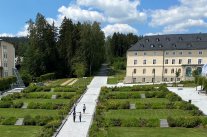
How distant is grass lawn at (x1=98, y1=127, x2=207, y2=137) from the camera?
30.5m

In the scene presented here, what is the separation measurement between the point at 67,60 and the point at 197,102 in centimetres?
6262

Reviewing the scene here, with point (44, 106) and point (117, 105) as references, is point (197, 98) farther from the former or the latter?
point (44, 106)

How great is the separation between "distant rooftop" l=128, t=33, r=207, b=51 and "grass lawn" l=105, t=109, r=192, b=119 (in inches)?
1934

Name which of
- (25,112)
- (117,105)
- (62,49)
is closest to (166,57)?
(62,49)

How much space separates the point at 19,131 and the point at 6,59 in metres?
58.4

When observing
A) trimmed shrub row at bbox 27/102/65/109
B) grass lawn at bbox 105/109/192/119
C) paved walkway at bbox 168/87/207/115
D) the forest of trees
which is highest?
the forest of trees

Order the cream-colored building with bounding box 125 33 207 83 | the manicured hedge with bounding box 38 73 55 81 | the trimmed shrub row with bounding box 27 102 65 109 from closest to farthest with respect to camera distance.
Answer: the trimmed shrub row with bounding box 27 102 65 109 → the cream-colored building with bounding box 125 33 207 83 → the manicured hedge with bounding box 38 73 55 81

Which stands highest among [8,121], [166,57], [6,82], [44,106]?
[166,57]

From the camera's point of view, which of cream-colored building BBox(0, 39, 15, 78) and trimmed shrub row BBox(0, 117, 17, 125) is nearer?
trimmed shrub row BBox(0, 117, 17, 125)

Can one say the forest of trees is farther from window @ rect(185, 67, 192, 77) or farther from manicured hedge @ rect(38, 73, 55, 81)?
window @ rect(185, 67, 192, 77)

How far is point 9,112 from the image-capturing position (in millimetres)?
42250

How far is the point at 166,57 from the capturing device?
90750mm

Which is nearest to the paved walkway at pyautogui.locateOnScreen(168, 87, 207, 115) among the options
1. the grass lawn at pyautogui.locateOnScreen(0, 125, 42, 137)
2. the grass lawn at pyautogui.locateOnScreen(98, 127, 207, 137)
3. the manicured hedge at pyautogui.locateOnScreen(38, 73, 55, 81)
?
the grass lawn at pyautogui.locateOnScreen(98, 127, 207, 137)

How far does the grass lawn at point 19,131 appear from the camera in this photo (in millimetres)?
30203
